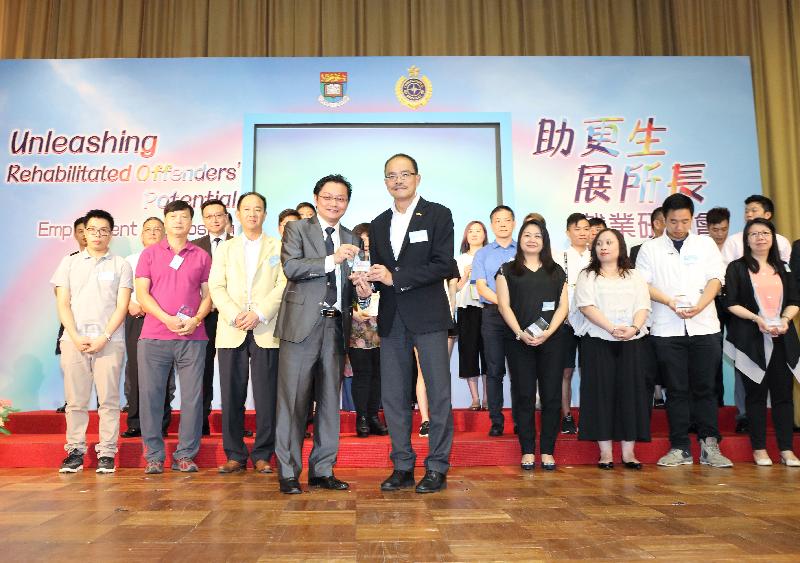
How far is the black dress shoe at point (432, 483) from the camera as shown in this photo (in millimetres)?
2988

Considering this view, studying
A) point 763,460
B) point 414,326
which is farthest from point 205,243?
point 763,460

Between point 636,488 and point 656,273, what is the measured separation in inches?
57.6

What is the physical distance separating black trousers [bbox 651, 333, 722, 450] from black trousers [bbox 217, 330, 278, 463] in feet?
7.46

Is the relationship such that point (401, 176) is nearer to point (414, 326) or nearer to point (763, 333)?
point (414, 326)

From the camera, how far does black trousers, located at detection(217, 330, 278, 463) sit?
3.64 m

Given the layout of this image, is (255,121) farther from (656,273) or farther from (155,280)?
(656,273)

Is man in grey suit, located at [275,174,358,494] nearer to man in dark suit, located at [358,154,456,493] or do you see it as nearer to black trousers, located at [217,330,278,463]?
man in dark suit, located at [358,154,456,493]

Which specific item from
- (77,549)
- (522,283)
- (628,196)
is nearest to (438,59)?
(628,196)

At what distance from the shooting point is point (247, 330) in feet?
12.1

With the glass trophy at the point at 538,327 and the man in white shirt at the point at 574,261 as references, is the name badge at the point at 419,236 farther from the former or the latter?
the man in white shirt at the point at 574,261

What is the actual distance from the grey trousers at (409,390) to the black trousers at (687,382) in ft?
5.11

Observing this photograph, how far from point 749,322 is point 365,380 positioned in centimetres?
237

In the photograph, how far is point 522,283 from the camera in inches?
151

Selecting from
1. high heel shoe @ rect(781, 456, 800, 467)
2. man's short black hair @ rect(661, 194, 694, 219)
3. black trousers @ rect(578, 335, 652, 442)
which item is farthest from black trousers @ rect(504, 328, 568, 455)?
high heel shoe @ rect(781, 456, 800, 467)
